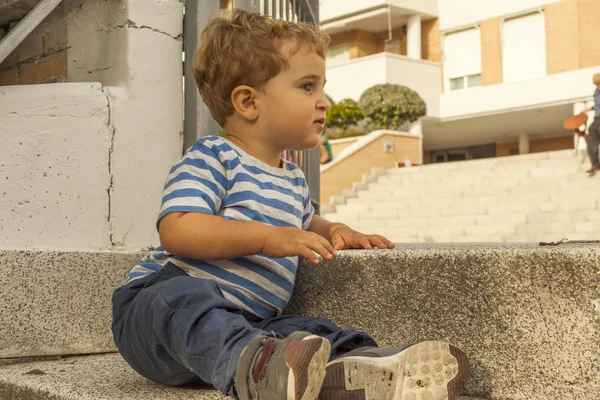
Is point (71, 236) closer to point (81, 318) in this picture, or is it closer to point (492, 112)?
point (81, 318)

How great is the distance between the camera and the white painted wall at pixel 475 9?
2456 centimetres

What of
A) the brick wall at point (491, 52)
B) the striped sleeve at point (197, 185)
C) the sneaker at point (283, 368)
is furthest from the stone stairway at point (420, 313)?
the brick wall at point (491, 52)

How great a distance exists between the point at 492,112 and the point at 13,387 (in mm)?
23579

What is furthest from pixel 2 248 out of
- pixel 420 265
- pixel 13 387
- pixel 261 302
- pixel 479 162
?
pixel 479 162

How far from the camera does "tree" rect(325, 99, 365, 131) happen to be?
2208cm

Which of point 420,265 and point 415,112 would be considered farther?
point 415,112

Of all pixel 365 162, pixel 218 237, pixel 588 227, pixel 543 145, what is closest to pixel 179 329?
pixel 218 237

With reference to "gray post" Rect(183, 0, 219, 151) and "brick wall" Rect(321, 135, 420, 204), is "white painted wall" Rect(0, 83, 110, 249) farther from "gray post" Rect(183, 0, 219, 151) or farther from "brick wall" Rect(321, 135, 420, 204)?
"brick wall" Rect(321, 135, 420, 204)

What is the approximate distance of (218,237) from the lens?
6.62 ft

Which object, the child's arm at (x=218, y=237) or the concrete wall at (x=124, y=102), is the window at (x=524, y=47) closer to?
the concrete wall at (x=124, y=102)

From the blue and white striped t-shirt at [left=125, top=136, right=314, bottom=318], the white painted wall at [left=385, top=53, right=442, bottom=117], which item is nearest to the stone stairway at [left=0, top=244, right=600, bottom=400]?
the blue and white striped t-shirt at [left=125, top=136, right=314, bottom=318]

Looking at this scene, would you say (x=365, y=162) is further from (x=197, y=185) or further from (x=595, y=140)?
(x=197, y=185)

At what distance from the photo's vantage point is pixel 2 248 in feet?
8.57

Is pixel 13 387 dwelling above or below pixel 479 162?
below
